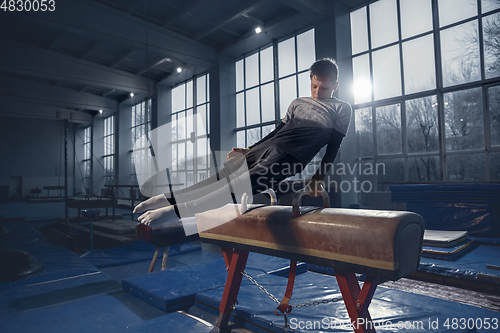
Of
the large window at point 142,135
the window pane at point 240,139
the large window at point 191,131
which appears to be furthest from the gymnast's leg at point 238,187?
the large window at point 142,135

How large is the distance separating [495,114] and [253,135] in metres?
5.66

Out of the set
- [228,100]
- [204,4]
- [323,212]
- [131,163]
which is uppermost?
[204,4]

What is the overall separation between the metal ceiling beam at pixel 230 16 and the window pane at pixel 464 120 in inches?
179

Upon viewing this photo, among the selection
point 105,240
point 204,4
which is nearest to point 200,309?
point 105,240

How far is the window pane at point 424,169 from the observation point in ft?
19.3

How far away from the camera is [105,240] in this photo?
17.9ft

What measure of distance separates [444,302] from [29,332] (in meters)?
2.93

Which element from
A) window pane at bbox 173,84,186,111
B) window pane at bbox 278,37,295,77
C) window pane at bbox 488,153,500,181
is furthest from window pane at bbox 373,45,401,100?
window pane at bbox 173,84,186,111

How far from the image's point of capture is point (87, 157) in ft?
18.8

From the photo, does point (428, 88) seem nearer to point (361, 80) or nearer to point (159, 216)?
point (361, 80)

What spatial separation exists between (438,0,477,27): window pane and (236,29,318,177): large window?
281 centimetres

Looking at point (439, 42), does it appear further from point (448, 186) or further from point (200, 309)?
point (200, 309)

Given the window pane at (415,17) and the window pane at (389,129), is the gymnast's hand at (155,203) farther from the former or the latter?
the window pane at (415,17)

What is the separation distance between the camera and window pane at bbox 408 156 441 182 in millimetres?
5891
